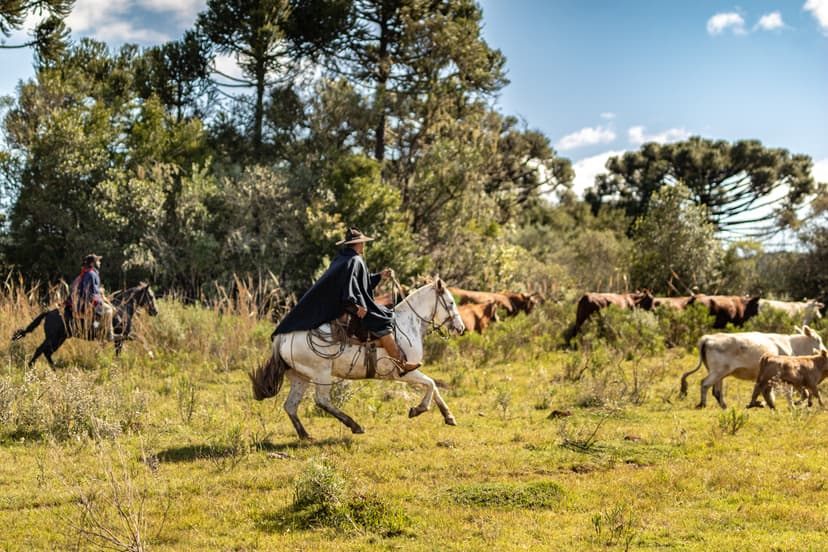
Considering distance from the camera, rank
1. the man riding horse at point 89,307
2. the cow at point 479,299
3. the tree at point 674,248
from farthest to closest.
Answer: the tree at point 674,248
the cow at point 479,299
the man riding horse at point 89,307

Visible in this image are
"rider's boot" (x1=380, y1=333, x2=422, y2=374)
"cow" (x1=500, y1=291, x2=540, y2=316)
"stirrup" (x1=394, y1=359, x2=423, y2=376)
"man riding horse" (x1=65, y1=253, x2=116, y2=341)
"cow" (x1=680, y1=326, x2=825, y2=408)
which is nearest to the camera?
"rider's boot" (x1=380, y1=333, x2=422, y2=374)

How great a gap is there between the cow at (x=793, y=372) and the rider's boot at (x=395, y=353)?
4.58 m

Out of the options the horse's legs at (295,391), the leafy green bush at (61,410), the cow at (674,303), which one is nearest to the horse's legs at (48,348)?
the leafy green bush at (61,410)

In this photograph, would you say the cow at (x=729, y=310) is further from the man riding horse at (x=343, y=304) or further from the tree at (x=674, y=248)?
the man riding horse at (x=343, y=304)

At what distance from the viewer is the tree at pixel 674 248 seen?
29422mm

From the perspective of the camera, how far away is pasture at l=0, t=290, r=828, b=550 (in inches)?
227

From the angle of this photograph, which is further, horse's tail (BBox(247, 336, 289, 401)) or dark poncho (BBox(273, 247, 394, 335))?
horse's tail (BBox(247, 336, 289, 401))

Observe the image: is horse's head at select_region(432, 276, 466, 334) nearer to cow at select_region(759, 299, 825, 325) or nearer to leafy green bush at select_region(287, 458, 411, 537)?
leafy green bush at select_region(287, 458, 411, 537)

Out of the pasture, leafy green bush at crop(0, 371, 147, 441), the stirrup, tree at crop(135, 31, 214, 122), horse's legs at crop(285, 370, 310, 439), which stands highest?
tree at crop(135, 31, 214, 122)

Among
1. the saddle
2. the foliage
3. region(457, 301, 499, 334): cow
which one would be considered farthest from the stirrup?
region(457, 301, 499, 334): cow

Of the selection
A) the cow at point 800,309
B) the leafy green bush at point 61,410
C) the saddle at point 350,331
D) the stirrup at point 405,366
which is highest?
the saddle at point 350,331

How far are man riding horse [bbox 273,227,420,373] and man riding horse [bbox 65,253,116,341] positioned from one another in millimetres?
5780

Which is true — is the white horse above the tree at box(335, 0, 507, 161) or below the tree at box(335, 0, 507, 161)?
below

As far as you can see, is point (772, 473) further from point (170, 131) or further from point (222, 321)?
point (170, 131)
